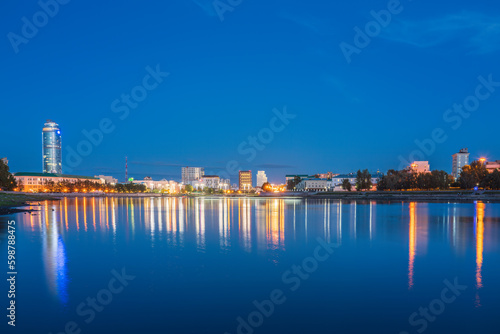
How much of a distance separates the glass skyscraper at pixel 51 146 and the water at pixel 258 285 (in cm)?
20428

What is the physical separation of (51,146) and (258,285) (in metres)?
216

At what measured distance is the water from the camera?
23.9 feet

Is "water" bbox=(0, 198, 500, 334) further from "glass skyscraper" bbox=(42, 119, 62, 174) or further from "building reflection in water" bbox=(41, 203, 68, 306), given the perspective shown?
"glass skyscraper" bbox=(42, 119, 62, 174)

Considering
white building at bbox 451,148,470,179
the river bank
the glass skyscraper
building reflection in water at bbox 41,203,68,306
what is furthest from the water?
the glass skyscraper

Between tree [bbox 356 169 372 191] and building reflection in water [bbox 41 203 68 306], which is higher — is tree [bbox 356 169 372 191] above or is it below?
below

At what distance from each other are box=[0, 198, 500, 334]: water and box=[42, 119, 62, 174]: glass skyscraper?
20428 centimetres

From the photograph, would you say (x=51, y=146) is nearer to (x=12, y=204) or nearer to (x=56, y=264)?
(x=12, y=204)

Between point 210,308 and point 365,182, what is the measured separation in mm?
91402

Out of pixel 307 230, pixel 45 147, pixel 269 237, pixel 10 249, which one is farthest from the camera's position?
pixel 45 147

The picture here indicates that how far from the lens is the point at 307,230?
20875 mm

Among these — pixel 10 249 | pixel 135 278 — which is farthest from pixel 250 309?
pixel 10 249

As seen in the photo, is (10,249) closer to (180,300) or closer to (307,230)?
(180,300)

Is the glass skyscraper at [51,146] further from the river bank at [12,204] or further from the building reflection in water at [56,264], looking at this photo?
the building reflection in water at [56,264]

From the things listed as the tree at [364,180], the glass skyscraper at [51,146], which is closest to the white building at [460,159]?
the tree at [364,180]
